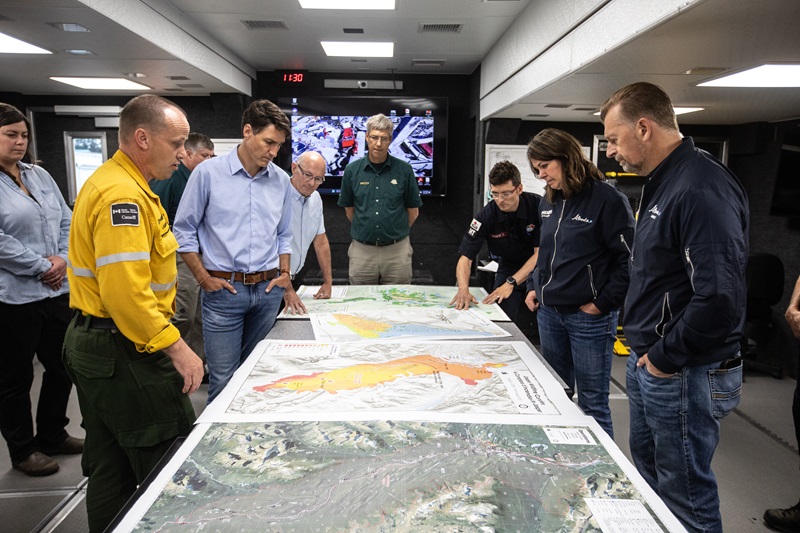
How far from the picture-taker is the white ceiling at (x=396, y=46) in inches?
69.5

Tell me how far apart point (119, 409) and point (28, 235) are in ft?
4.37

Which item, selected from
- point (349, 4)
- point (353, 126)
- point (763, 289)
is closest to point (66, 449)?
point (349, 4)

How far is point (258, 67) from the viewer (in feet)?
16.3

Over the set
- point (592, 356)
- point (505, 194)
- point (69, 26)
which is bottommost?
point (592, 356)

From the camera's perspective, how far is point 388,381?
4.53ft

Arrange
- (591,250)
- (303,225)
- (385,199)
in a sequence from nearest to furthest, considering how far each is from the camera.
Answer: (591,250) < (303,225) < (385,199)

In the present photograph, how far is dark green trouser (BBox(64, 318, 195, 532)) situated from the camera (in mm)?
1411

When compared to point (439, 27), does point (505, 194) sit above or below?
below

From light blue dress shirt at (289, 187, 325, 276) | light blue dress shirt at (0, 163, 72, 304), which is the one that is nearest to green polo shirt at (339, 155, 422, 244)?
light blue dress shirt at (289, 187, 325, 276)

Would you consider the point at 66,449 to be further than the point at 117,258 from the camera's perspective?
Yes

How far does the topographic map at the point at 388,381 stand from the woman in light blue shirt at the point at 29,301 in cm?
126

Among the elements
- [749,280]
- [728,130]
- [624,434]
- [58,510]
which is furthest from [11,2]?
[728,130]

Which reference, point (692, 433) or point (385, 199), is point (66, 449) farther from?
point (692, 433)

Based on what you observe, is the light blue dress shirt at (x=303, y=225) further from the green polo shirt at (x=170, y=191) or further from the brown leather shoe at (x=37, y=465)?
the brown leather shoe at (x=37, y=465)
